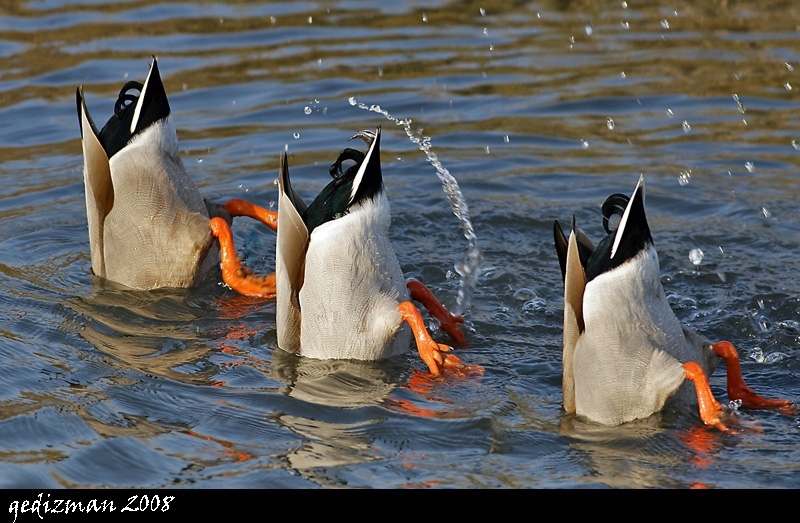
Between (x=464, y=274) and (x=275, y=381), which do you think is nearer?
(x=275, y=381)

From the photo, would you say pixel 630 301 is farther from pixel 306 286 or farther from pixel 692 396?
pixel 306 286

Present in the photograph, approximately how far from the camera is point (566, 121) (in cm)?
907

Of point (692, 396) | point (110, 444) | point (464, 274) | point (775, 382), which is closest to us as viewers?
point (110, 444)

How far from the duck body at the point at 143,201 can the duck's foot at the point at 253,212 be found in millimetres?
158

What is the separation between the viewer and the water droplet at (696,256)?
21.2 ft

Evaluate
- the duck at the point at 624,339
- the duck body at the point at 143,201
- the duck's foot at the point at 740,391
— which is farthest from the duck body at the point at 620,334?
the duck body at the point at 143,201

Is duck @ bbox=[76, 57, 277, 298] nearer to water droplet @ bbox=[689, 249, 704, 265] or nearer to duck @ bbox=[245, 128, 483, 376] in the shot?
duck @ bbox=[245, 128, 483, 376]

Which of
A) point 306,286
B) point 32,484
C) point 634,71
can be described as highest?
point 634,71

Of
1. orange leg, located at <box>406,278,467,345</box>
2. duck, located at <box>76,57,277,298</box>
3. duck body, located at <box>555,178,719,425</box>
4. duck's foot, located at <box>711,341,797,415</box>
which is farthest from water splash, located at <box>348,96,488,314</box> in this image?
duck's foot, located at <box>711,341,797,415</box>

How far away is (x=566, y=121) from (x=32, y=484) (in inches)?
→ 236

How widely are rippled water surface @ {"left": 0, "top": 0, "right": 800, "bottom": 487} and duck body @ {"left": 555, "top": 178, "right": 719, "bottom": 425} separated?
12 centimetres

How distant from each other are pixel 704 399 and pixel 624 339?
40 cm

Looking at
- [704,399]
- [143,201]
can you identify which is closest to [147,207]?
[143,201]
